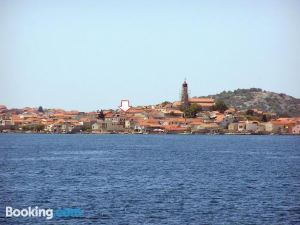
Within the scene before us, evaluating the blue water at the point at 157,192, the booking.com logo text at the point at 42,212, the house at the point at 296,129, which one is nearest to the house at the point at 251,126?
the house at the point at 296,129

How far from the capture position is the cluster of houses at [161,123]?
158625 millimetres

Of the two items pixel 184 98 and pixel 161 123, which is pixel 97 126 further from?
pixel 184 98

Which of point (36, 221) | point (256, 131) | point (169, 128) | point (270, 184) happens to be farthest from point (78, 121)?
point (36, 221)

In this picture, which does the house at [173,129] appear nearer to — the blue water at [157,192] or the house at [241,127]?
the house at [241,127]

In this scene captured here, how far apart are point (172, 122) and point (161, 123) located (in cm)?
250

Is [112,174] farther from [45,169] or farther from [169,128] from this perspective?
[169,128]

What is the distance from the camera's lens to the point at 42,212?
97.5 feet

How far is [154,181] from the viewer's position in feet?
137

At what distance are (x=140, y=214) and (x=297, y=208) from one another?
700cm

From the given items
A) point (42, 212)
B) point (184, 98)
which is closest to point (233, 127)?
point (184, 98)

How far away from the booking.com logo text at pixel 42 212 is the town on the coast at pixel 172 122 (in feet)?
425

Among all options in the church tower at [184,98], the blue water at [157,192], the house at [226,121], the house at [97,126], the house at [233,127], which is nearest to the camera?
the blue water at [157,192]

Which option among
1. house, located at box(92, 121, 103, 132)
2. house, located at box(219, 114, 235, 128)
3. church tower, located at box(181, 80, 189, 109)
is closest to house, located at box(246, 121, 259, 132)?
house, located at box(219, 114, 235, 128)

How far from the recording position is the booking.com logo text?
28.9 m
